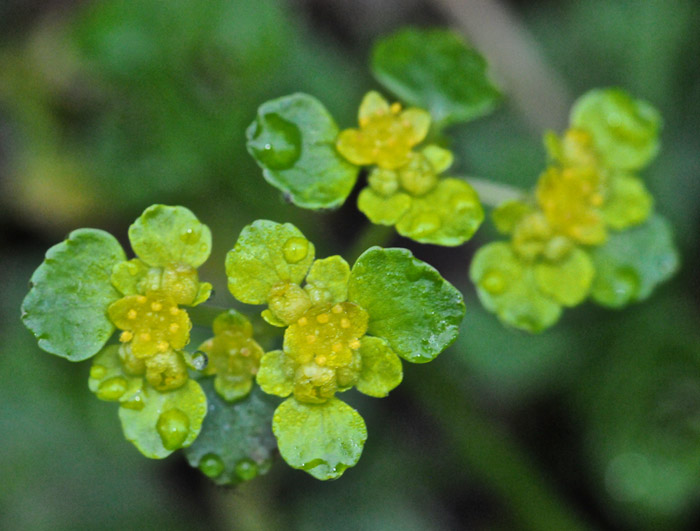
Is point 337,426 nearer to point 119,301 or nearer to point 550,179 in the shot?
point 119,301

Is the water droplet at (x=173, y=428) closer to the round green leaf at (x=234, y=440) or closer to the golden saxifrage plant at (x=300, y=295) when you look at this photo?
the golden saxifrage plant at (x=300, y=295)

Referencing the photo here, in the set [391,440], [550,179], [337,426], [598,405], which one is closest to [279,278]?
[337,426]

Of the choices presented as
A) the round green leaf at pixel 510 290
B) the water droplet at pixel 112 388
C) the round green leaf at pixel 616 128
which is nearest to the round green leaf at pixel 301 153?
the round green leaf at pixel 510 290

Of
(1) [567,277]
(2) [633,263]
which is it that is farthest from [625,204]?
(1) [567,277]

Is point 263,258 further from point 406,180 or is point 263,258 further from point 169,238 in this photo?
point 406,180

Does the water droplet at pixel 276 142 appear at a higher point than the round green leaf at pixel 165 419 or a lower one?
higher

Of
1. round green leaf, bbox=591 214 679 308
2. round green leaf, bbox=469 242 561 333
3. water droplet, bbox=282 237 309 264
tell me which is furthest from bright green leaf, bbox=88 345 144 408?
round green leaf, bbox=591 214 679 308
